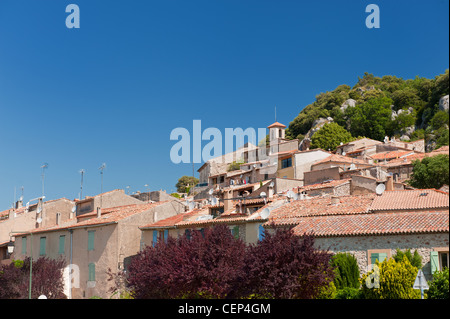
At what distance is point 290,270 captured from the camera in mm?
19578

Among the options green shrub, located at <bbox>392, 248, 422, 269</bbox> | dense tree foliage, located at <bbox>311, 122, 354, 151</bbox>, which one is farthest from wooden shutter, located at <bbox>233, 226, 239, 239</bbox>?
dense tree foliage, located at <bbox>311, 122, 354, 151</bbox>

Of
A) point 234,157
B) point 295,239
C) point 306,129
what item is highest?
point 306,129

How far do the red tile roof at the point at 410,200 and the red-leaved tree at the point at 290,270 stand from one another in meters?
5.59

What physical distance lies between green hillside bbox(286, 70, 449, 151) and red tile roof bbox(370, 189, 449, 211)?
135 feet

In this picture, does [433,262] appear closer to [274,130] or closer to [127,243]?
[127,243]

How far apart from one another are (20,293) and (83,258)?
604 centimetres

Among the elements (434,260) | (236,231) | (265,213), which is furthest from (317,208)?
(434,260)

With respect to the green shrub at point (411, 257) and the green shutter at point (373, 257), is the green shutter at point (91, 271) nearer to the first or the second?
the green shutter at point (373, 257)

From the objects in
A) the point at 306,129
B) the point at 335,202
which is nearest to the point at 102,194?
the point at 335,202

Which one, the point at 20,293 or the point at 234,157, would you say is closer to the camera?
the point at 20,293

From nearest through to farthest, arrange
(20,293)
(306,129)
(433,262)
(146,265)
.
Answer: (433,262)
(146,265)
(20,293)
(306,129)

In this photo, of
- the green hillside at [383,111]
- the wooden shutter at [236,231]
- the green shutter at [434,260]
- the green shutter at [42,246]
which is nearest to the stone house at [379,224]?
the green shutter at [434,260]

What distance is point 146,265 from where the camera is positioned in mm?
25516

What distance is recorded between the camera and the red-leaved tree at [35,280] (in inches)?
1179
